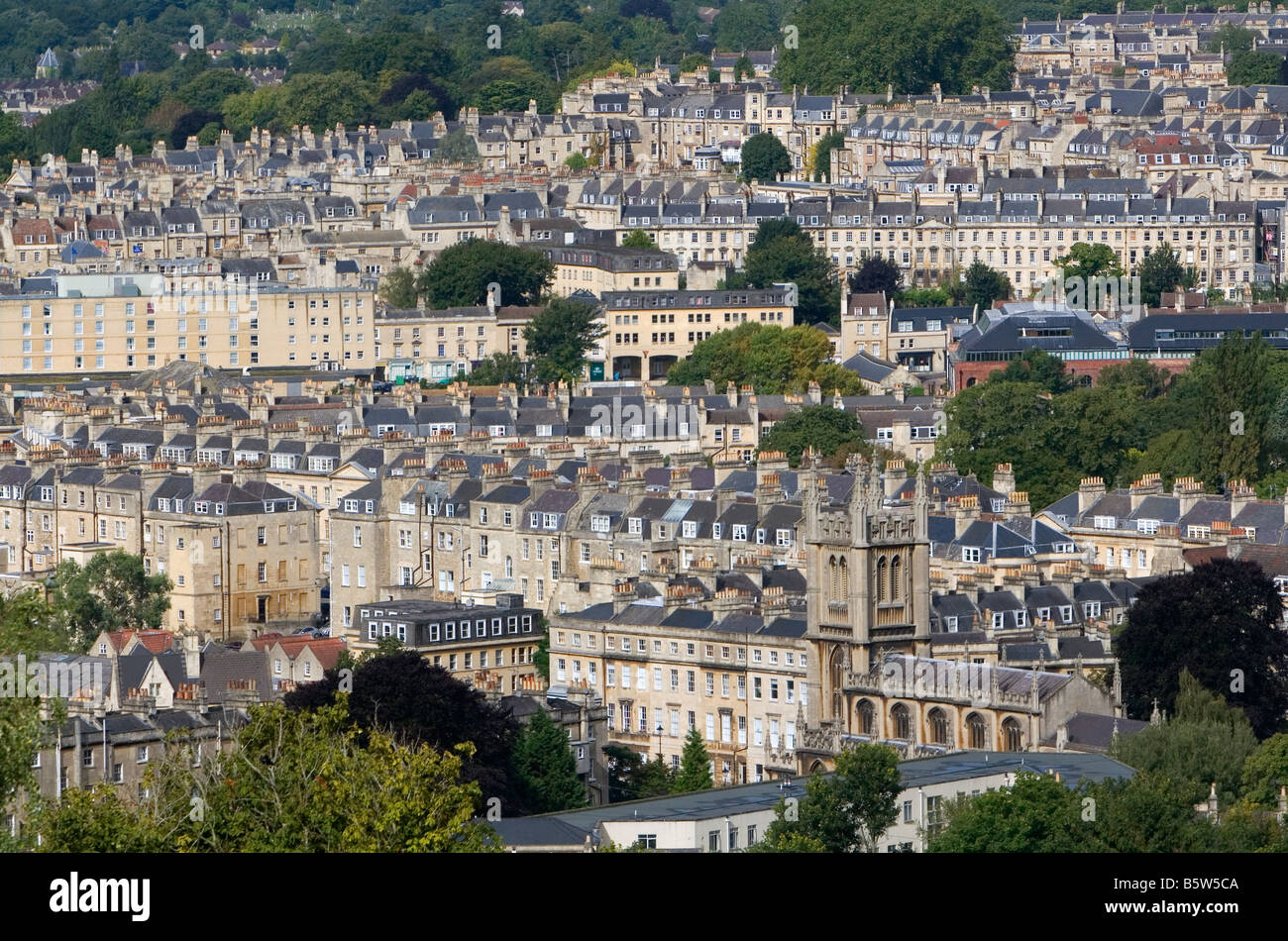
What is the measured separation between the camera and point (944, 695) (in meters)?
50.8

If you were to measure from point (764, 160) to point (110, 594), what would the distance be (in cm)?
9359

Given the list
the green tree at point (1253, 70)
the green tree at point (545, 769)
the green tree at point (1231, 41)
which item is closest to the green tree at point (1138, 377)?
the green tree at point (545, 769)

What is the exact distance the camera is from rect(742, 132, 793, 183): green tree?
163m

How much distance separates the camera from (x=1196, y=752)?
4775cm

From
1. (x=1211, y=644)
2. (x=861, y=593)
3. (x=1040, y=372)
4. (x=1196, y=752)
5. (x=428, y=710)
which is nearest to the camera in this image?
(x=1196, y=752)

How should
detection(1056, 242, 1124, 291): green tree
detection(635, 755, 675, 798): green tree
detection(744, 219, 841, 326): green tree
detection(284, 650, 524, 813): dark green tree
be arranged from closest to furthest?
detection(284, 650, 524, 813): dark green tree → detection(635, 755, 675, 798): green tree → detection(744, 219, 841, 326): green tree → detection(1056, 242, 1124, 291): green tree

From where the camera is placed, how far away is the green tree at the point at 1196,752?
4691 centimetres

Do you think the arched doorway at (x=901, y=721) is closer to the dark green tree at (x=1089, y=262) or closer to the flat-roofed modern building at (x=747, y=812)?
the flat-roofed modern building at (x=747, y=812)

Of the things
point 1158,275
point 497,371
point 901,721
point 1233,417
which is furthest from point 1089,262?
point 901,721

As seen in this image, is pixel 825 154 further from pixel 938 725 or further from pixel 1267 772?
pixel 1267 772

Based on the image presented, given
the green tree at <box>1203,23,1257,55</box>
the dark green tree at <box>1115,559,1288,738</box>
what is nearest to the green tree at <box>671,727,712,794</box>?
the dark green tree at <box>1115,559,1288,738</box>

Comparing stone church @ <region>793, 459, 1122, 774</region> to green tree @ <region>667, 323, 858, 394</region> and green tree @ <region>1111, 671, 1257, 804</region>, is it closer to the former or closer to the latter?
green tree @ <region>1111, 671, 1257, 804</region>

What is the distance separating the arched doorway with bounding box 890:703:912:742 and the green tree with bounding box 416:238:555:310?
79555mm
